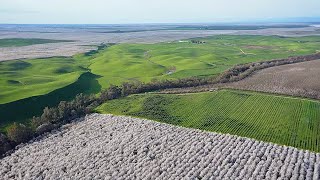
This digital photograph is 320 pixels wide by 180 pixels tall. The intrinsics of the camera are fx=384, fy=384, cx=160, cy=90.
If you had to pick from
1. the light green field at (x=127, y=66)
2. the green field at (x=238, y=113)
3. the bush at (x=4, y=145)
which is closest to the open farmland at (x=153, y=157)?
the bush at (x=4, y=145)

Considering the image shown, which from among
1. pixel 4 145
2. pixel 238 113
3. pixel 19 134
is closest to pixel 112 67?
pixel 238 113

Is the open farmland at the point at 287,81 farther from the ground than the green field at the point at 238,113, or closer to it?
farther from the ground

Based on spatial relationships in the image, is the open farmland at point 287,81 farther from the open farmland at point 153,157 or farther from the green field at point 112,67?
the open farmland at point 153,157

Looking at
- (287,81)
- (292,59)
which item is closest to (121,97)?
(287,81)

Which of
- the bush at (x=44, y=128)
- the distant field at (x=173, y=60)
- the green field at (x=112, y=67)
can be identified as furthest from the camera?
the distant field at (x=173, y=60)

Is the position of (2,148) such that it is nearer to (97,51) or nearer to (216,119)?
(216,119)

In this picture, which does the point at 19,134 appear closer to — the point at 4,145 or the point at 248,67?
the point at 4,145

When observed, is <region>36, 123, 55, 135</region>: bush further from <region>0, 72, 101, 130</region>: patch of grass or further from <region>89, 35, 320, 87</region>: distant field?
<region>89, 35, 320, 87</region>: distant field

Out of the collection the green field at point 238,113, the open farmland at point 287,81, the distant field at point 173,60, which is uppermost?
the open farmland at point 287,81
